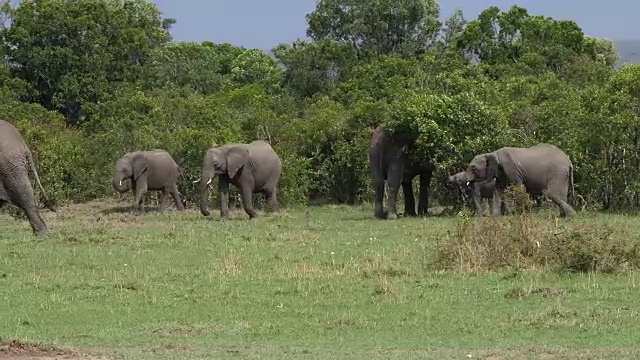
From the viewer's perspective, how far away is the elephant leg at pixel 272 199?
1202 inches

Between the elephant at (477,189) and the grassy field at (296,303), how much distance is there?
718 cm

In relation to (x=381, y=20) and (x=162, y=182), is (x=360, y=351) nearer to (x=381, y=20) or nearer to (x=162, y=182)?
(x=162, y=182)

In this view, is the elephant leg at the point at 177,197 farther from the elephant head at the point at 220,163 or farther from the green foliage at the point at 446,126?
the green foliage at the point at 446,126

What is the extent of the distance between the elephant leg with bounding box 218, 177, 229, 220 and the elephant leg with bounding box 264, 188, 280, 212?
1.67 meters

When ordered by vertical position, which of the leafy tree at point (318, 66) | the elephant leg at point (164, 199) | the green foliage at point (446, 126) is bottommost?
the elephant leg at point (164, 199)

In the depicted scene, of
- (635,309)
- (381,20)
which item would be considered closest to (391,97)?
(381,20)

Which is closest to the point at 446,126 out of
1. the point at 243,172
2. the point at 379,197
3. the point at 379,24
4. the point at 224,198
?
the point at 379,197

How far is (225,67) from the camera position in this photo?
234 feet

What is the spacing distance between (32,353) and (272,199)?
20.6 meters

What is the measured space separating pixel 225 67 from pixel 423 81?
3308 cm

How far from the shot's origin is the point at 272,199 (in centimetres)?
3081

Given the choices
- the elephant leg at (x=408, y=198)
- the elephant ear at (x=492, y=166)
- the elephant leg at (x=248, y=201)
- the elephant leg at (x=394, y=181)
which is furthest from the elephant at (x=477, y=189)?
the elephant leg at (x=248, y=201)

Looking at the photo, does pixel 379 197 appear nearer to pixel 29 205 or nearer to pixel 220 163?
pixel 220 163

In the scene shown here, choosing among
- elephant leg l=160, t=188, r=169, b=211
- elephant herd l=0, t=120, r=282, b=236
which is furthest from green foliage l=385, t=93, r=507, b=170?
elephant leg l=160, t=188, r=169, b=211
